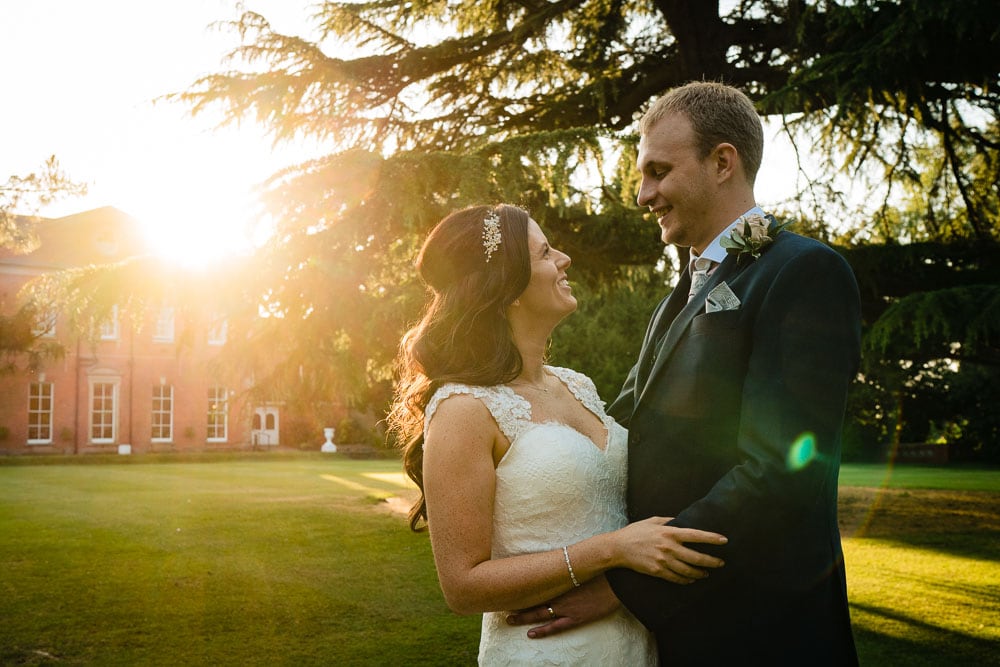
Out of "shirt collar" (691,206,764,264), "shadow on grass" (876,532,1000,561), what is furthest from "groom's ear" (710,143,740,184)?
"shadow on grass" (876,532,1000,561)

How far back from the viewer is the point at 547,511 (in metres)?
2.63

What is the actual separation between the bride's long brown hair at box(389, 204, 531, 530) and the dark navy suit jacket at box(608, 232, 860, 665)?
60cm

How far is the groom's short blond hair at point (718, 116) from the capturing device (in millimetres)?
2531

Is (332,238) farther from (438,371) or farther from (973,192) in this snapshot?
(973,192)

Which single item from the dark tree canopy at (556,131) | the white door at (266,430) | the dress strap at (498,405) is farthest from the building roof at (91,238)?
the dress strap at (498,405)

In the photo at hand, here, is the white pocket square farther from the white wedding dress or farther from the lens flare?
the white wedding dress

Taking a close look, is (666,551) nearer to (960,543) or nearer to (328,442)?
(960,543)

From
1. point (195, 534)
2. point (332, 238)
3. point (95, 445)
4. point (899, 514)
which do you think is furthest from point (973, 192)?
point (95, 445)

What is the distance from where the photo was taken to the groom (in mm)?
2070

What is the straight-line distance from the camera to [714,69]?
1048 cm

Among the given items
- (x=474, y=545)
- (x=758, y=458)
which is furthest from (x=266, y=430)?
(x=758, y=458)

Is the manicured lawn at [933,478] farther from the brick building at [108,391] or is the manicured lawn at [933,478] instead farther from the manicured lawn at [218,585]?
the brick building at [108,391]

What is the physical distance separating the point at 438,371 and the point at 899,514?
1471 centimetres

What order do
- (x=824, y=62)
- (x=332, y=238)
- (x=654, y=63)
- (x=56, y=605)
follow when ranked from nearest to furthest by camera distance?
1. (x=56, y=605)
2. (x=824, y=62)
3. (x=332, y=238)
4. (x=654, y=63)
